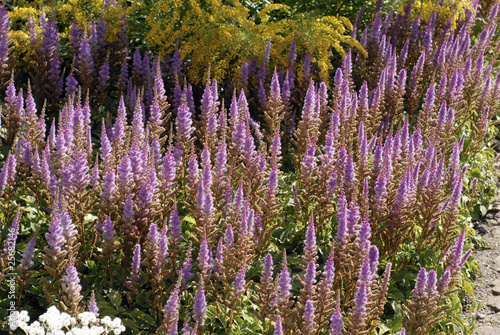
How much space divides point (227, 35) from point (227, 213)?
283 centimetres

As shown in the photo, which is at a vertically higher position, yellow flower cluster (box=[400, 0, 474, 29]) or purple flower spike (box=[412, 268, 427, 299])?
yellow flower cluster (box=[400, 0, 474, 29])

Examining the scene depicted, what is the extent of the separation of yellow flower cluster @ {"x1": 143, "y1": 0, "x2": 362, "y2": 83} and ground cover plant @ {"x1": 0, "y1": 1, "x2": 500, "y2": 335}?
0.19 meters

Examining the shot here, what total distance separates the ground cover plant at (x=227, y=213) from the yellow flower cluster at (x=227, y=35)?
19 centimetres

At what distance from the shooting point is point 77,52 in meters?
7.36

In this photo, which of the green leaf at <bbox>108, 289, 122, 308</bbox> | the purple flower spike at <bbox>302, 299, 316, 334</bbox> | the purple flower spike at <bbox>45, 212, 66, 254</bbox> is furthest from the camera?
the green leaf at <bbox>108, 289, 122, 308</bbox>

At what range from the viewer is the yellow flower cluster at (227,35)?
284 inches

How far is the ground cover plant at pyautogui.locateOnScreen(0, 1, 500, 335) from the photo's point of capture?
4.19m

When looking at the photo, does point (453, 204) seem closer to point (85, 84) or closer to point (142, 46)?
point (85, 84)

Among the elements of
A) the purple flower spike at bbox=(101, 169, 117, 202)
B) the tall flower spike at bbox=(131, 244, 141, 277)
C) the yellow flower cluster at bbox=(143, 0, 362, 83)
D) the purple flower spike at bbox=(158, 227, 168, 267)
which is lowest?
the tall flower spike at bbox=(131, 244, 141, 277)

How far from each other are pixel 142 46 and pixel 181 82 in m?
1.31

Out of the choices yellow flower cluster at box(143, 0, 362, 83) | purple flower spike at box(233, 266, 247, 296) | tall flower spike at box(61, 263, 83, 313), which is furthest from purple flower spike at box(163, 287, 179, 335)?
yellow flower cluster at box(143, 0, 362, 83)

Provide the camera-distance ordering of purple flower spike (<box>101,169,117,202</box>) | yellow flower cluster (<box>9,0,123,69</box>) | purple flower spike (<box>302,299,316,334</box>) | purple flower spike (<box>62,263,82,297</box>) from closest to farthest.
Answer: purple flower spike (<box>302,299,316,334</box>) < purple flower spike (<box>62,263,82,297</box>) < purple flower spike (<box>101,169,117,202</box>) < yellow flower cluster (<box>9,0,123,69</box>)

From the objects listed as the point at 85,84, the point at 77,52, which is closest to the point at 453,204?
the point at 85,84

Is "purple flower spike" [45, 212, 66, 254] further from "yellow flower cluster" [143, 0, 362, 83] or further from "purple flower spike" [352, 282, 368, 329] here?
"yellow flower cluster" [143, 0, 362, 83]
